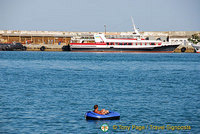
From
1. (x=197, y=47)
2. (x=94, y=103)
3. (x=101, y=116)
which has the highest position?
(x=197, y=47)

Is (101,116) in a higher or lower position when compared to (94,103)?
higher

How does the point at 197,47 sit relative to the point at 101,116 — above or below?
above

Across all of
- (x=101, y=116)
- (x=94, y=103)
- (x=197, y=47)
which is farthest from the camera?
(x=197, y=47)

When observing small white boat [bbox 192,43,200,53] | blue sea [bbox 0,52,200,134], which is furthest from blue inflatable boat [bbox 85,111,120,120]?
small white boat [bbox 192,43,200,53]

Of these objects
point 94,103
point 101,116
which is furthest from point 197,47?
point 101,116

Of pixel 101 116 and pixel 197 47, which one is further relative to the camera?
pixel 197 47

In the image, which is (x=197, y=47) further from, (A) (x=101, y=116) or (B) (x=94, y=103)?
(A) (x=101, y=116)

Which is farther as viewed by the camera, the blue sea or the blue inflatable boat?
the blue inflatable boat

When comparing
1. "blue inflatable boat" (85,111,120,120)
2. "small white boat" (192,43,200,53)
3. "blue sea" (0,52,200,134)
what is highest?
"small white boat" (192,43,200,53)

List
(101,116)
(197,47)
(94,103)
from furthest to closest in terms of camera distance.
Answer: (197,47), (94,103), (101,116)

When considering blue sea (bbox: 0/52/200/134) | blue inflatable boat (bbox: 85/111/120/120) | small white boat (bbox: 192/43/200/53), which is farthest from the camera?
small white boat (bbox: 192/43/200/53)

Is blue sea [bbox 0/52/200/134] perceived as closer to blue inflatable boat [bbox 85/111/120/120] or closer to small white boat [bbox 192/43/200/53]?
blue inflatable boat [bbox 85/111/120/120]

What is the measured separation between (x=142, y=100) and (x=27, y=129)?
13.0 metres

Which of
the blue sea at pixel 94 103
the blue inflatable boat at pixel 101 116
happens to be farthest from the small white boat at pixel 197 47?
the blue inflatable boat at pixel 101 116
